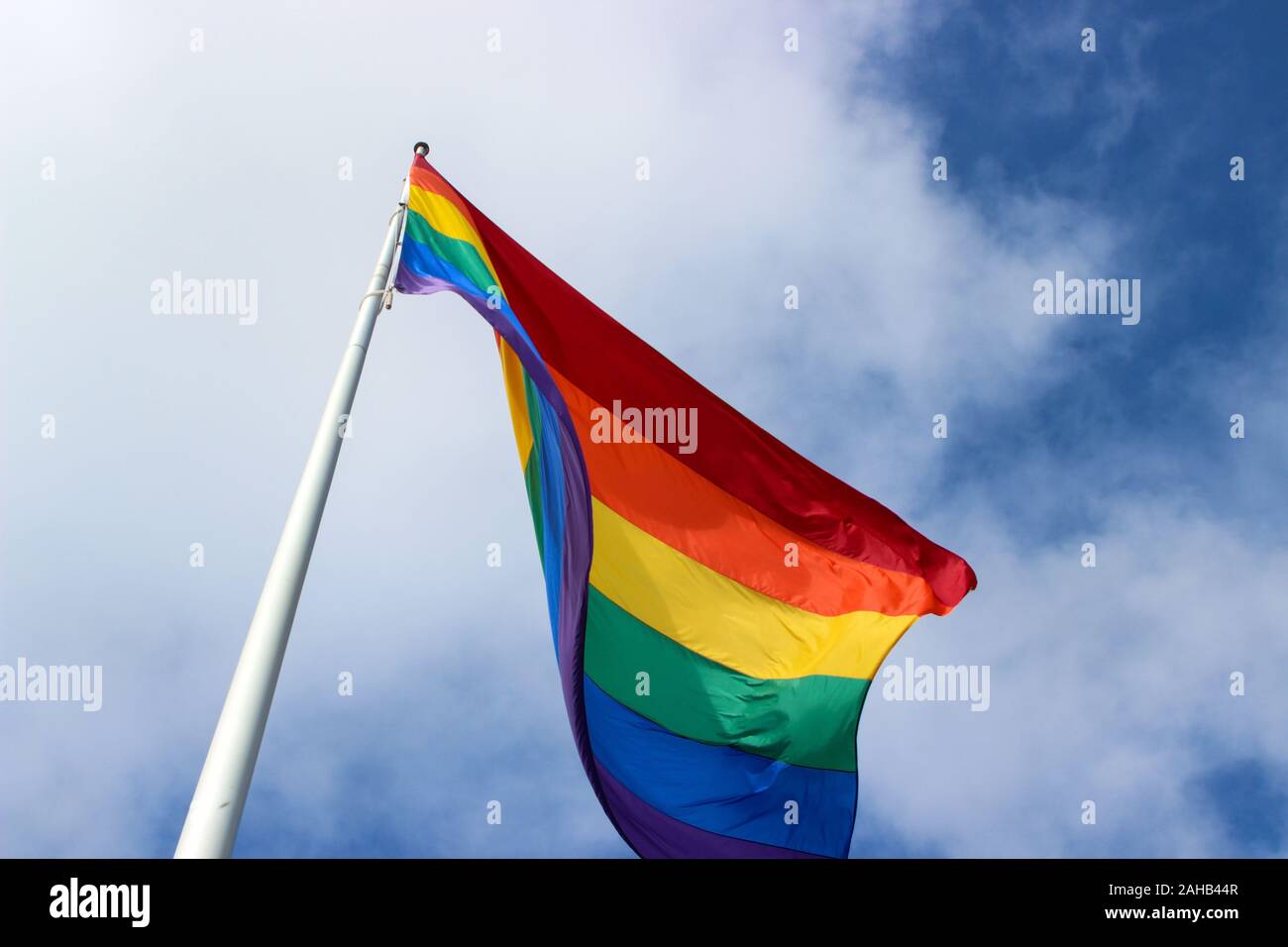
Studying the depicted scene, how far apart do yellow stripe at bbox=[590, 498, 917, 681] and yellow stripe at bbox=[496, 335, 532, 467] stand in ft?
3.91

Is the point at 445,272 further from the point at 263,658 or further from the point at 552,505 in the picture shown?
the point at 263,658

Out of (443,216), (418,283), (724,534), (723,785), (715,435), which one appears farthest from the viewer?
(715,435)

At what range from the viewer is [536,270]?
11.2 meters

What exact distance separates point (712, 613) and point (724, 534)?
89 cm

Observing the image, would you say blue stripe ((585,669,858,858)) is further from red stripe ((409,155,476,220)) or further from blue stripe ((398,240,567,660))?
red stripe ((409,155,476,220))

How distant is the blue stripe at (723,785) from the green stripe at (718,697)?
0.41 ft

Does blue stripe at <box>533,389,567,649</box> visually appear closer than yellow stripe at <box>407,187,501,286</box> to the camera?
Yes

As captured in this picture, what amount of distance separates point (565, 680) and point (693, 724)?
171 centimetres

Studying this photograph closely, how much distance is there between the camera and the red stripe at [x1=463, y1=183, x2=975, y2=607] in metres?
10.9

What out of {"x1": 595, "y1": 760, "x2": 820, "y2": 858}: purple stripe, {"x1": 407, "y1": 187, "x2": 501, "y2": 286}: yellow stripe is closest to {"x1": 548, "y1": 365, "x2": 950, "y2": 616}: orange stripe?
{"x1": 407, "y1": 187, "x2": 501, "y2": 286}: yellow stripe

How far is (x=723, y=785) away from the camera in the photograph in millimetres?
10227

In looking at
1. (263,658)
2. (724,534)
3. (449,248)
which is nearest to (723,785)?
(724,534)
